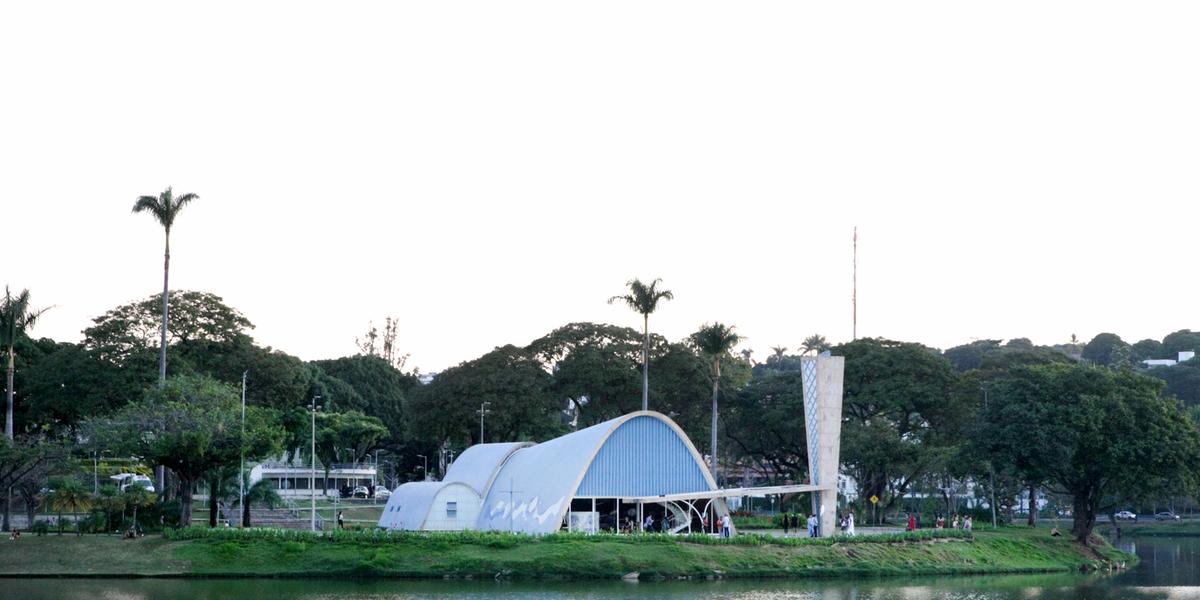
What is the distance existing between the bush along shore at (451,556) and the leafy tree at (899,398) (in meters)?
22.6

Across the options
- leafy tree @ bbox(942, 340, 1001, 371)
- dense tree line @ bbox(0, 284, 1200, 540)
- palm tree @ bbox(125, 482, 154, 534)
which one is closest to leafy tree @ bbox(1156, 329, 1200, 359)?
leafy tree @ bbox(942, 340, 1001, 371)

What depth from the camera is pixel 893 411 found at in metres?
76.5

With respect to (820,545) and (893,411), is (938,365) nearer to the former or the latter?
(893,411)

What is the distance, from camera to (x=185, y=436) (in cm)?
4903

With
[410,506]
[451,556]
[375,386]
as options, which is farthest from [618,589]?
[375,386]

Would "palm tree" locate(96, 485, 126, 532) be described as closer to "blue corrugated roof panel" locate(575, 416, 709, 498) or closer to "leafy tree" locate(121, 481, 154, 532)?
"leafy tree" locate(121, 481, 154, 532)

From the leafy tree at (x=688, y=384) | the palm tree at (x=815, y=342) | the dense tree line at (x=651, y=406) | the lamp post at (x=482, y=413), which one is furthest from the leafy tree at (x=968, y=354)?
the lamp post at (x=482, y=413)

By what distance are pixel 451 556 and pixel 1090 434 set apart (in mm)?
29815

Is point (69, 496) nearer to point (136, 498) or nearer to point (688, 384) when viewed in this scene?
→ point (136, 498)

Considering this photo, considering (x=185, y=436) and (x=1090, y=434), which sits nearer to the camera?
(x=185, y=436)

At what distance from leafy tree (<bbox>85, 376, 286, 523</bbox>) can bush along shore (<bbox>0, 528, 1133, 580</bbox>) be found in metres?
3.34

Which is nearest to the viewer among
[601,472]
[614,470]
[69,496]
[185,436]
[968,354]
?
[185,436]

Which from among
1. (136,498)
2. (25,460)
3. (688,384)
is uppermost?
(688,384)

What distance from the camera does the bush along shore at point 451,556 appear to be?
45.7m
